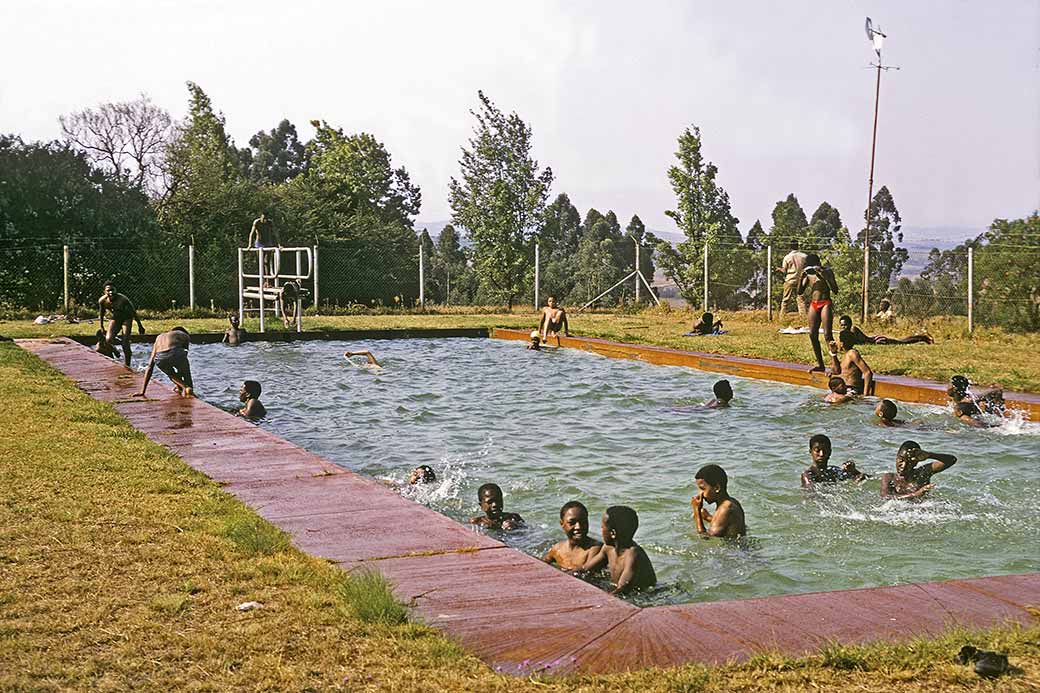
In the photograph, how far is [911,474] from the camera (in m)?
8.25

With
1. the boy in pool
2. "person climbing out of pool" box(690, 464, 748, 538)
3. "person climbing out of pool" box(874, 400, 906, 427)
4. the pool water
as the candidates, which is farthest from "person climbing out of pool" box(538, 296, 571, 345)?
the boy in pool

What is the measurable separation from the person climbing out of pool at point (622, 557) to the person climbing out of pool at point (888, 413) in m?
5.97

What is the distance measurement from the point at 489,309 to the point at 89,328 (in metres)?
11.8

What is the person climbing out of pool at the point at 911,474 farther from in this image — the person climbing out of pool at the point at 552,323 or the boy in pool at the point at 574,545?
the person climbing out of pool at the point at 552,323

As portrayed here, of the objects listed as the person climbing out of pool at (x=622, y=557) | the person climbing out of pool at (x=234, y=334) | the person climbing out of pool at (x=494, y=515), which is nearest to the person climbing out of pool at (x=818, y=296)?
the person climbing out of pool at (x=494, y=515)

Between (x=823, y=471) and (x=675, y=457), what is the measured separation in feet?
6.10

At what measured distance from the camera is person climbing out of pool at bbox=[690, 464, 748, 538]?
7.03m

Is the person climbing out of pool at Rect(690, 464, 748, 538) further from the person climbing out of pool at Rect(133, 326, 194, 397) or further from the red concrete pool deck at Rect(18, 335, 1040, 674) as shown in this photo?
the person climbing out of pool at Rect(133, 326, 194, 397)

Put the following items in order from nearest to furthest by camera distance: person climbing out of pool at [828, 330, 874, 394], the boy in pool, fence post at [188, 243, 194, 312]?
the boy in pool, person climbing out of pool at [828, 330, 874, 394], fence post at [188, 243, 194, 312]

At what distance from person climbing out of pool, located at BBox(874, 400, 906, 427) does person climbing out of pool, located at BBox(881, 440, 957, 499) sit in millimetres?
2741

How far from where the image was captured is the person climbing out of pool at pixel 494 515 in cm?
735

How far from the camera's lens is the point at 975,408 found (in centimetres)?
1075

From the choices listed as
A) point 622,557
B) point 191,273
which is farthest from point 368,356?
point 622,557

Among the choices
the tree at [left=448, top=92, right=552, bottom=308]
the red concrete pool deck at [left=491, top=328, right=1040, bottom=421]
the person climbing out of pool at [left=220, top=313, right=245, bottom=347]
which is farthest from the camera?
the tree at [left=448, top=92, right=552, bottom=308]
